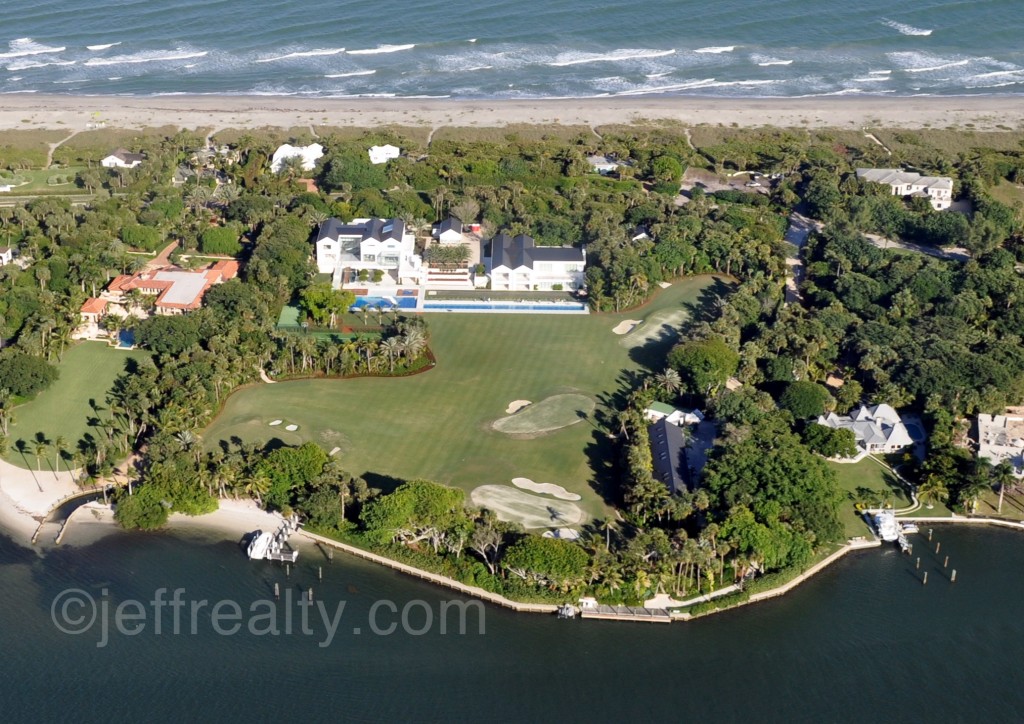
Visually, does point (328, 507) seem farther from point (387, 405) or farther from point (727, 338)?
point (727, 338)

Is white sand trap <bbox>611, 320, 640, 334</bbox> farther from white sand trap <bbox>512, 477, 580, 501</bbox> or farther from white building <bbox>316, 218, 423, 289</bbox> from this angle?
white sand trap <bbox>512, 477, 580, 501</bbox>

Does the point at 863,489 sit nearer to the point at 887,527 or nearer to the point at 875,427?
the point at 887,527

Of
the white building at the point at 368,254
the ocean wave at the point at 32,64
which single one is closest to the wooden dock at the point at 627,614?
the white building at the point at 368,254

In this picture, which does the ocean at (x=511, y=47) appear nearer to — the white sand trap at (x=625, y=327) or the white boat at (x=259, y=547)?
the white sand trap at (x=625, y=327)

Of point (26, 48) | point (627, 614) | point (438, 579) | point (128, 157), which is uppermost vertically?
point (26, 48)

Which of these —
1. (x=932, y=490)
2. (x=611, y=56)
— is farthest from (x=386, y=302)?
(x=611, y=56)
